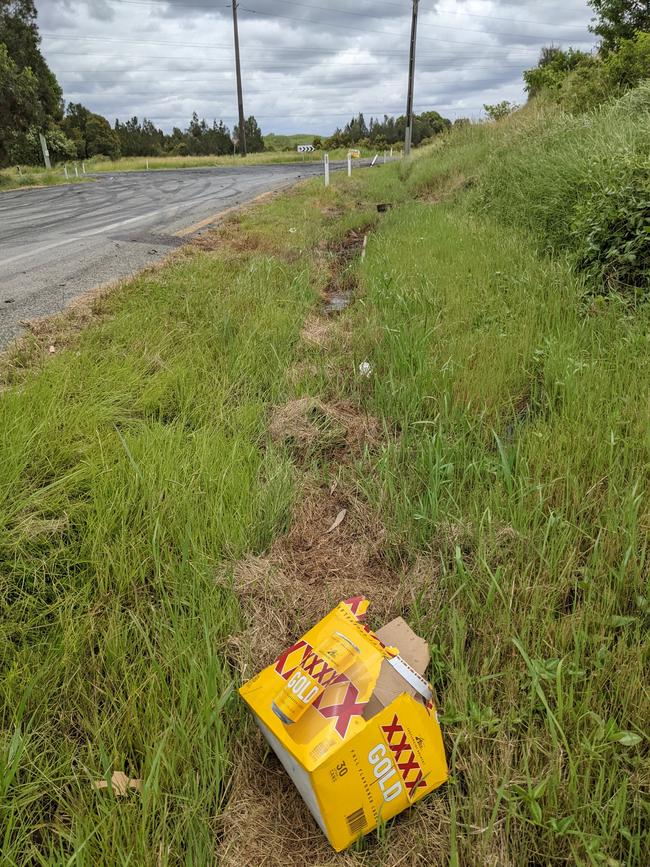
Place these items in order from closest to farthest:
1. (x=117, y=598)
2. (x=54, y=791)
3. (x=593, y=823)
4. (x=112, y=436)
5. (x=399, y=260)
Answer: (x=593, y=823) → (x=54, y=791) → (x=117, y=598) → (x=112, y=436) → (x=399, y=260)

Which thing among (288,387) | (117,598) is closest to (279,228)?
(288,387)

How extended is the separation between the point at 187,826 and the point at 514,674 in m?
0.94

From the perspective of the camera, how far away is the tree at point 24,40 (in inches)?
1179

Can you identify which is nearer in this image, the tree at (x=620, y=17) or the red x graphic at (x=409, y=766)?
the red x graphic at (x=409, y=766)

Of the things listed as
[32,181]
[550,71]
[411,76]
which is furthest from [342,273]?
[411,76]

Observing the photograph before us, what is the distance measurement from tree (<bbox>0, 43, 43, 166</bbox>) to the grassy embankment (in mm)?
27562

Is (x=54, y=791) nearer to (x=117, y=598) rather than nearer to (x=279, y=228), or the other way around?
(x=117, y=598)

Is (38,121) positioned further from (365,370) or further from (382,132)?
(382,132)

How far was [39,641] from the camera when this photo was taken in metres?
1.69

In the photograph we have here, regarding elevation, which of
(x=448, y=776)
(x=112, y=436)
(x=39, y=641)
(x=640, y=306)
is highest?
(x=640, y=306)

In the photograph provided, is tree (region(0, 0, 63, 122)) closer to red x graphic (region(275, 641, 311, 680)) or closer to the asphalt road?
the asphalt road

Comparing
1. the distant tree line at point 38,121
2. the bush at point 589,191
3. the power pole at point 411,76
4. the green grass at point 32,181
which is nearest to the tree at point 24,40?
the distant tree line at point 38,121

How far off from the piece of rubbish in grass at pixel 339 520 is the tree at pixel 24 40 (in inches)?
1377

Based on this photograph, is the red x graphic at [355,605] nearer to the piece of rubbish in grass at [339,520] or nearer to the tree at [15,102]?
the piece of rubbish in grass at [339,520]
